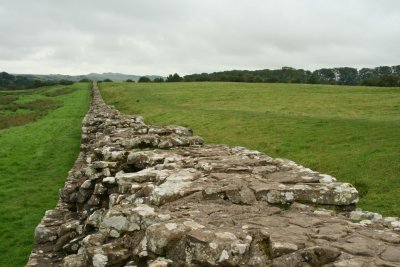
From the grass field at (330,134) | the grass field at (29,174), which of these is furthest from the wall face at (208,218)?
the grass field at (330,134)

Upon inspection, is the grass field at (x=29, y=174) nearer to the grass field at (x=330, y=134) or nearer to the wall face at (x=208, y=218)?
the wall face at (x=208, y=218)

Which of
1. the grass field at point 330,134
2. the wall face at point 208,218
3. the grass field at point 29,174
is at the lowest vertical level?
the grass field at point 29,174

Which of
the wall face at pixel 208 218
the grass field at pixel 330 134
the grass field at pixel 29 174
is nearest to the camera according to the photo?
the wall face at pixel 208 218

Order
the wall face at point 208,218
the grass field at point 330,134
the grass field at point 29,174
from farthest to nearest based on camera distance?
the grass field at point 330,134, the grass field at point 29,174, the wall face at point 208,218

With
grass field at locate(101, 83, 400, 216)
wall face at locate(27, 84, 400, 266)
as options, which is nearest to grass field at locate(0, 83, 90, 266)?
wall face at locate(27, 84, 400, 266)

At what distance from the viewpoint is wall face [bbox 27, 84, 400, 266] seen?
546 cm

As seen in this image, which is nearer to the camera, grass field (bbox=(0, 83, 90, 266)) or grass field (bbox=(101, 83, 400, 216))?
grass field (bbox=(0, 83, 90, 266))

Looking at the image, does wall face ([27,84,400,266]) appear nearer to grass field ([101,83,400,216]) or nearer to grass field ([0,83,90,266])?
grass field ([0,83,90,266])

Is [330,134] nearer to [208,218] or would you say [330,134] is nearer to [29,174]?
[29,174]

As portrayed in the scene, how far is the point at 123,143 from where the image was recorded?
13273 millimetres

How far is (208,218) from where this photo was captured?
6.64 m

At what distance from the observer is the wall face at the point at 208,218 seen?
5.46 meters

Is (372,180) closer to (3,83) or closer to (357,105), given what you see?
(357,105)

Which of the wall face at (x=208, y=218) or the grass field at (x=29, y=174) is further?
the grass field at (x=29, y=174)
